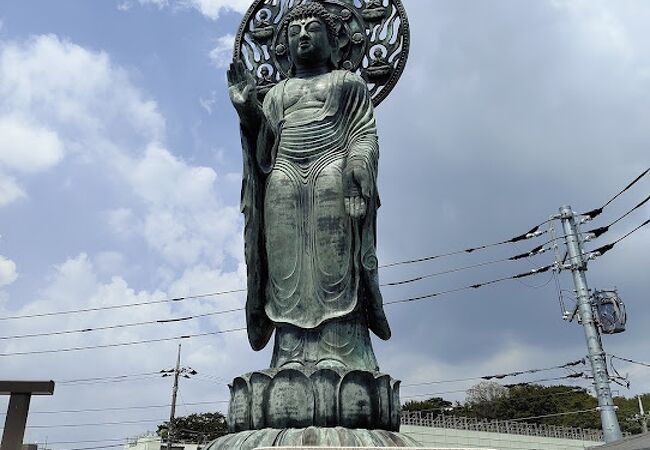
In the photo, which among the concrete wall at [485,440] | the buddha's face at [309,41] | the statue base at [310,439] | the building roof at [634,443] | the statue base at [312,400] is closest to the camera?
the statue base at [310,439]

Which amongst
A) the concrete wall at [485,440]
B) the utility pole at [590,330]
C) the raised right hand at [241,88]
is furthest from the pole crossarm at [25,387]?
the concrete wall at [485,440]

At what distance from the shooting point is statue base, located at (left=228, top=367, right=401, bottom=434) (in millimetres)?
4223

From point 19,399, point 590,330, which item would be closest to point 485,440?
point 590,330

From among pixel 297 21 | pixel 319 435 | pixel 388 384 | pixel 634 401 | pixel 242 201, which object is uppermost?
pixel 634 401

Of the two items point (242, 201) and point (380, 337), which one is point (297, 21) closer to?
point (242, 201)

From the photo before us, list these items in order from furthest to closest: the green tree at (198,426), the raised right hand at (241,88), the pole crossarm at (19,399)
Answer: the green tree at (198,426)
the pole crossarm at (19,399)
the raised right hand at (241,88)

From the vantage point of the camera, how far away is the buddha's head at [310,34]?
5977 mm

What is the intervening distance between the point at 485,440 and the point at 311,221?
18.1 meters

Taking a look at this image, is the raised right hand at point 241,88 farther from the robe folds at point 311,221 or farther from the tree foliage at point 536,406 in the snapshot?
the tree foliage at point 536,406

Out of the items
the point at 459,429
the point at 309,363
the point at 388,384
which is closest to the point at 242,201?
the point at 309,363

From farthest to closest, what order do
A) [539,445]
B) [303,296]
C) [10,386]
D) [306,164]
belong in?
[539,445]
[10,386]
[306,164]
[303,296]

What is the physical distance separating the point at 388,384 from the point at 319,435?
2.54 feet

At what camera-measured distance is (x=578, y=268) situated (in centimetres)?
1364

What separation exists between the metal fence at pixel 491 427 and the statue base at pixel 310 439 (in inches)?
639
